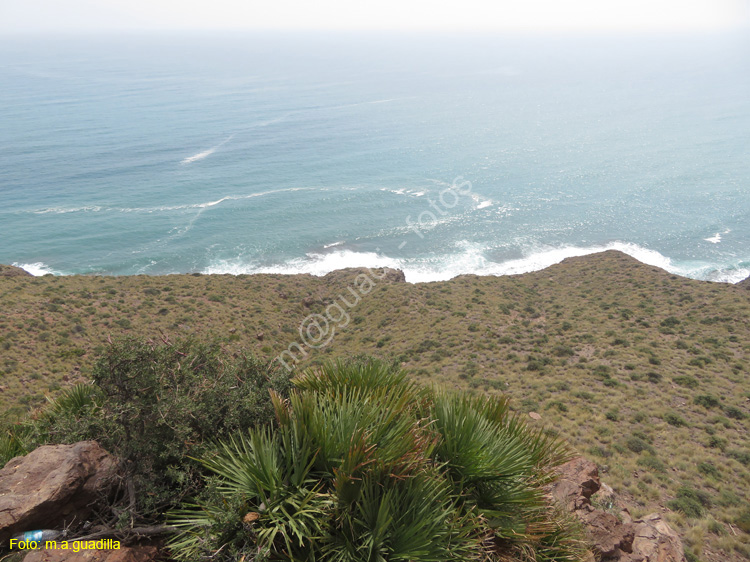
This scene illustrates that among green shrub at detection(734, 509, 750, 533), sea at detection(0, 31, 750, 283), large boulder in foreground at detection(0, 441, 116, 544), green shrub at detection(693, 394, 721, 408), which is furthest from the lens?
sea at detection(0, 31, 750, 283)

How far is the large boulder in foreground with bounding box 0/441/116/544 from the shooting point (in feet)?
15.5

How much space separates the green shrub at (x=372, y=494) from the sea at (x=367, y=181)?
42.3 metres

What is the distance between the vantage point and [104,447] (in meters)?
5.63

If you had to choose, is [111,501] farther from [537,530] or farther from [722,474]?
[722,474]

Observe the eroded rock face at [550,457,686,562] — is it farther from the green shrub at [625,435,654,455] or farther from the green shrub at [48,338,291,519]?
the green shrub at [625,435,654,455]

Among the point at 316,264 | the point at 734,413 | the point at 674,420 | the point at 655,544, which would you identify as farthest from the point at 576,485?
the point at 316,264

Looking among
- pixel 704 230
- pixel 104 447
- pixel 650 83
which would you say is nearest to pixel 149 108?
pixel 704 230

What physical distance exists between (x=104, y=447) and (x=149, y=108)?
123876 mm

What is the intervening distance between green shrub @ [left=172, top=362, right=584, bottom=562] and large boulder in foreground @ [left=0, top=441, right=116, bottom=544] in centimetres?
115

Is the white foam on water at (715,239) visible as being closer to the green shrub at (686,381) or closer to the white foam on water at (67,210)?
the green shrub at (686,381)

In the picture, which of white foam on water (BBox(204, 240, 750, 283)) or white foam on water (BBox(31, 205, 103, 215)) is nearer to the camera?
white foam on water (BBox(204, 240, 750, 283))

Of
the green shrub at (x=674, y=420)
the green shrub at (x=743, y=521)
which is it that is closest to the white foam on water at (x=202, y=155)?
the green shrub at (x=674, y=420)

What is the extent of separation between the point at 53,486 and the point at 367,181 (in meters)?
69.2

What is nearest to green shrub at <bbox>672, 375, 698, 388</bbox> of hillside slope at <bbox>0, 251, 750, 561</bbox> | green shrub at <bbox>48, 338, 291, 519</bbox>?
hillside slope at <bbox>0, 251, 750, 561</bbox>
